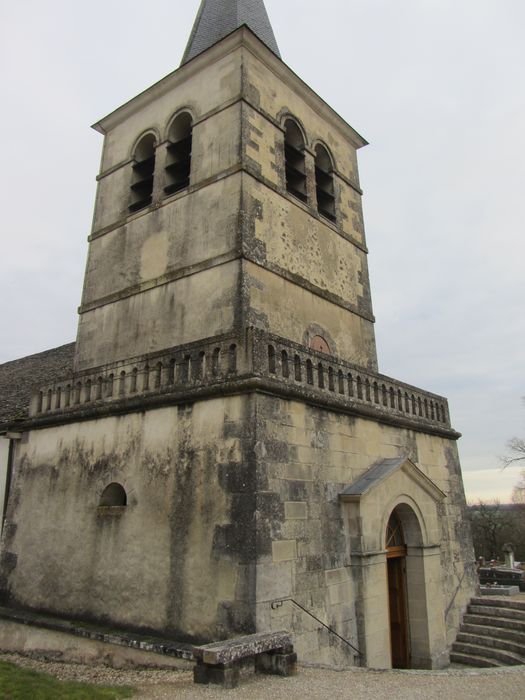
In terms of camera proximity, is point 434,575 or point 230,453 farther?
point 434,575

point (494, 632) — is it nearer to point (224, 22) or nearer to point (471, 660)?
point (471, 660)

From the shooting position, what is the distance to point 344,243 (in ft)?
42.7

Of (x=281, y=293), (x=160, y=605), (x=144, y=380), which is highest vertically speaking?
(x=281, y=293)

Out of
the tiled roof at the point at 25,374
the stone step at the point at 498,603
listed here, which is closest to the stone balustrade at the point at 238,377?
the tiled roof at the point at 25,374

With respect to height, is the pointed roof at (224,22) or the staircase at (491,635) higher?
the pointed roof at (224,22)

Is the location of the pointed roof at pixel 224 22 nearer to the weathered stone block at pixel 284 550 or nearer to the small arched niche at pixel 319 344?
the small arched niche at pixel 319 344

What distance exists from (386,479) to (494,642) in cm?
402

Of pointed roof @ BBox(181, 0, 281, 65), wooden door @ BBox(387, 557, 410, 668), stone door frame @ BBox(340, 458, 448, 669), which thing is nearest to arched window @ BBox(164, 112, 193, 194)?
pointed roof @ BBox(181, 0, 281, 65)

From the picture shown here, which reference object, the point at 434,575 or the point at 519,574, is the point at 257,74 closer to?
the point at 434,575

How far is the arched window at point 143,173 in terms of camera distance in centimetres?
1258

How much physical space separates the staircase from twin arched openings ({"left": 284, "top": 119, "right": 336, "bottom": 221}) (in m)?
9.13

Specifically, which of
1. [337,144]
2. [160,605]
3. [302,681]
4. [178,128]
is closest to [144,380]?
[160,605]

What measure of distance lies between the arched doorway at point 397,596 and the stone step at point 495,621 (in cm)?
195

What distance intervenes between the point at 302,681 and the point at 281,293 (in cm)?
662
